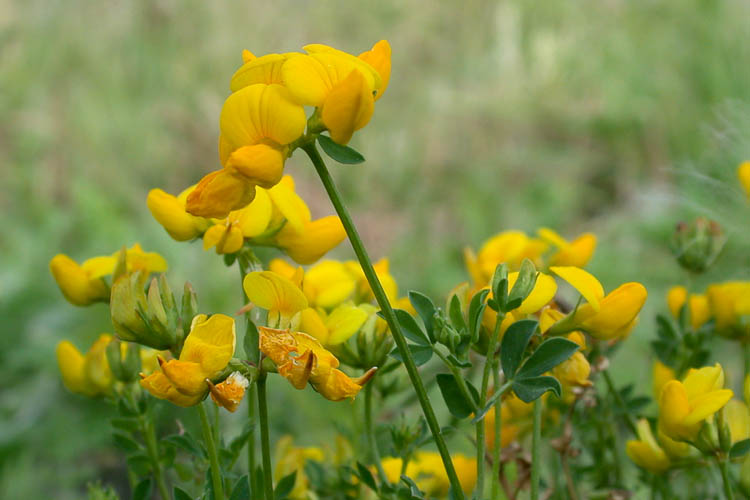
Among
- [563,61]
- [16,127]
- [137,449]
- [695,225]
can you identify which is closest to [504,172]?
[563,61]

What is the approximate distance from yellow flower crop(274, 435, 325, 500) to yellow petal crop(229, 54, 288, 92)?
331mm

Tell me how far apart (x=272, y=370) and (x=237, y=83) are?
18 centimetres

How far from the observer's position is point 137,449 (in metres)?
0.66

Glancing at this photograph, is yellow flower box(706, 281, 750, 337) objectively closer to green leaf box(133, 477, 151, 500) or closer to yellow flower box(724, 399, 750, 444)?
yellow flower box(724, 399, 750, 444)

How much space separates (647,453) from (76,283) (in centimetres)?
48

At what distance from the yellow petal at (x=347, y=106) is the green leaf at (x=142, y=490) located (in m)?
0.33

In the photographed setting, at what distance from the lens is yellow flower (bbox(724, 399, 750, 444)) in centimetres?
61

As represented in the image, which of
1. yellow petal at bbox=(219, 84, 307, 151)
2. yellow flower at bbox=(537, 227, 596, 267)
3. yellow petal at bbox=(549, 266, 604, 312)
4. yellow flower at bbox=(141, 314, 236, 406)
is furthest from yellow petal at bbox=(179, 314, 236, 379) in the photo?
yellow flower at bbox=(537, 227, 596, 267)

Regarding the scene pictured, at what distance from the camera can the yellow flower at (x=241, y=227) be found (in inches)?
23.5

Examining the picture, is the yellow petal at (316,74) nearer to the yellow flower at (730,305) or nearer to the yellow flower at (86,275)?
the yellow flower at (86,275)

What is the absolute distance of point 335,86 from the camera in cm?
49

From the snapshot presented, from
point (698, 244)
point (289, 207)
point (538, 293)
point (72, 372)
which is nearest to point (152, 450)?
point (72, 372)

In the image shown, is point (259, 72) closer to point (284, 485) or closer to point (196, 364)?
point (196, 364)

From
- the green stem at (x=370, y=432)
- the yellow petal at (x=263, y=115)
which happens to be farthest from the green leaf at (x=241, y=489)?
the yellow petal at (x=263, y=115)
